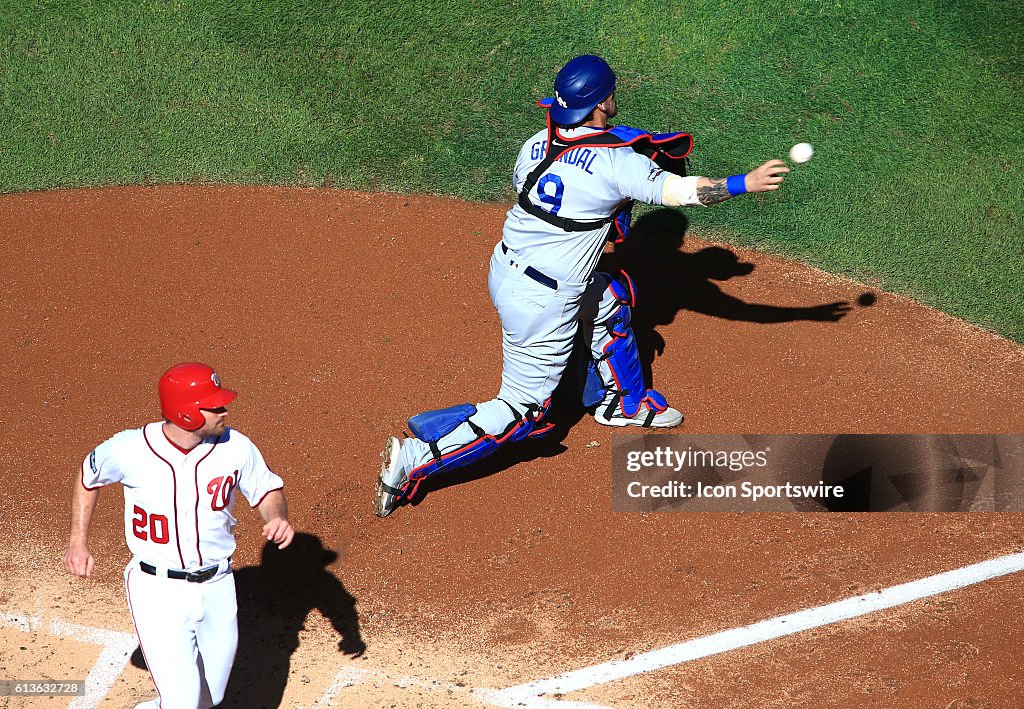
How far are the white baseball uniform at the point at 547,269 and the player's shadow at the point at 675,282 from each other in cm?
127

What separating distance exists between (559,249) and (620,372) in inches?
42.7

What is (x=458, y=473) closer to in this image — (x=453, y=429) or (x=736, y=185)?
(x=453, y=429)

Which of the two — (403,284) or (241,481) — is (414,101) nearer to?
(403,284)

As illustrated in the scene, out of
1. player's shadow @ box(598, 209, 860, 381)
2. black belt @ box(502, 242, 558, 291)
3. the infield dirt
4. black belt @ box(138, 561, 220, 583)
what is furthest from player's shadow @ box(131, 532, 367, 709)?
player's shadow @ box(598, 209, 860, 381)

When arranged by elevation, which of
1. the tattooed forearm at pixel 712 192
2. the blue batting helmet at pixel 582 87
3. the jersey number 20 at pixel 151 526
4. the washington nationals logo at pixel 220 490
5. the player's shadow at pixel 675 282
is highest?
the blue batting helmet at pixel 582 87

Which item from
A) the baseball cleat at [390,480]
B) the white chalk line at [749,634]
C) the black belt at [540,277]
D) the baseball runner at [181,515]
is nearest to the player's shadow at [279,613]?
the baseball cleat at [390,480]

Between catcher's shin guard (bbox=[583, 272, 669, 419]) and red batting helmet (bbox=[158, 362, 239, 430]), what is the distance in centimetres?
279

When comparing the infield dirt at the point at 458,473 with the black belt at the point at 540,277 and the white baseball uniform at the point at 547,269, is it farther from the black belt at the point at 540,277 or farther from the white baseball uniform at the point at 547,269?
the black belt at the point at 540,277

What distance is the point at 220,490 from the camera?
4668 mm

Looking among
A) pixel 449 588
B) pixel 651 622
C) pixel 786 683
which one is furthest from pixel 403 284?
pixel 786 683

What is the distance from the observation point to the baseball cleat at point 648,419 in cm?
691

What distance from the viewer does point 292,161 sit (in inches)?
359

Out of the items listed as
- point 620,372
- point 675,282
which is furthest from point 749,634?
point 675,282

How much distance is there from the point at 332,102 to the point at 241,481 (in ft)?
18.0
